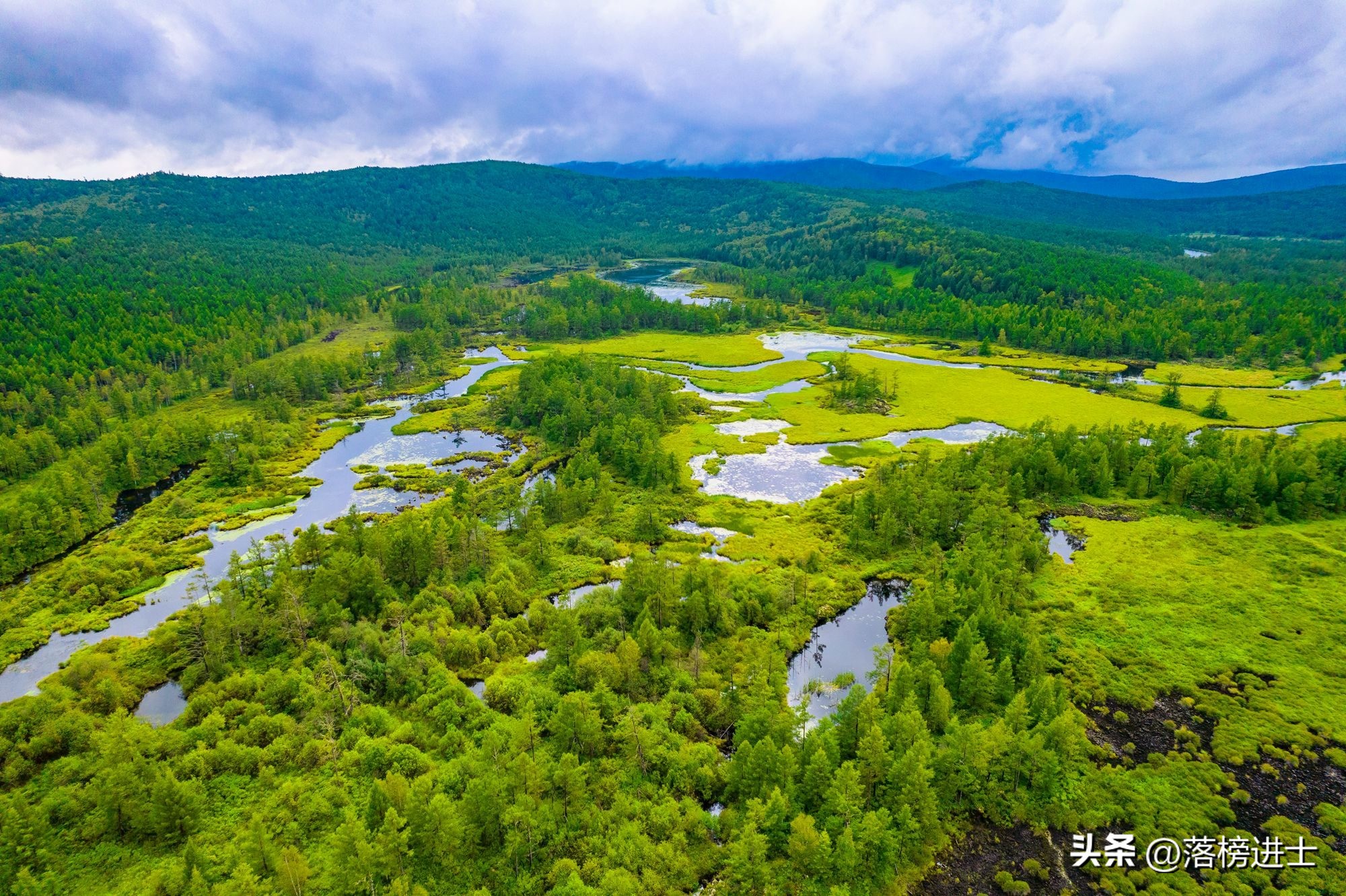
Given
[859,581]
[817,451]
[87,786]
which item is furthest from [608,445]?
[87,786]

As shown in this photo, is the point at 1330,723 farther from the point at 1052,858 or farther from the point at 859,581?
the point at 859,581

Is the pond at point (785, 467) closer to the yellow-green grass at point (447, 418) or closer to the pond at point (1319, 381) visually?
the yellow-green grass at point (447, 418)

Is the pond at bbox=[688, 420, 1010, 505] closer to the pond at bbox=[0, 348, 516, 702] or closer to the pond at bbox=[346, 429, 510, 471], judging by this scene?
the pond at bbox=[346, 429, 510, 471]

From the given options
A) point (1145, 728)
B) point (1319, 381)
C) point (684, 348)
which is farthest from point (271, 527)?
point (1319, 381)

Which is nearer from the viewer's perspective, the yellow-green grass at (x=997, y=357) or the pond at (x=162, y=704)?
the pond at (x=162, y=704)

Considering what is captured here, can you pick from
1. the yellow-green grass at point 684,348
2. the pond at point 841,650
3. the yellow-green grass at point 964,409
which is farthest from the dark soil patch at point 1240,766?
the yellow-green grass at point 684,348

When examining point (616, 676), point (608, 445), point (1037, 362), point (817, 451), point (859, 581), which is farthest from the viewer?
point (1037, 362)

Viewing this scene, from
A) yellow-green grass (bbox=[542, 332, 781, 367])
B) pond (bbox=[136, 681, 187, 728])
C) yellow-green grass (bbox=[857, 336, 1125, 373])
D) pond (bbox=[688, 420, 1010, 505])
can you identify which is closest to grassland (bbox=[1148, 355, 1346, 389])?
yellow-green grass (bbox=[857, 336, 1125, 373])
